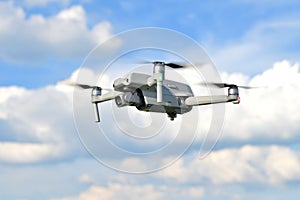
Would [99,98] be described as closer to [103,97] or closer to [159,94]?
[103,97]

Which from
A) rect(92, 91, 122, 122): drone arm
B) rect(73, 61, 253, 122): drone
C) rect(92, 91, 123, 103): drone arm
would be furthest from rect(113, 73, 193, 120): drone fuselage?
rect(92, 91, 123, 103): drone arm

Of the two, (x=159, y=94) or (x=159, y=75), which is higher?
(x=159, y=75)

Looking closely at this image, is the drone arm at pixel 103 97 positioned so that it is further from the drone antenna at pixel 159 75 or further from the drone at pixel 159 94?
the drone antenna at pixel 159 75

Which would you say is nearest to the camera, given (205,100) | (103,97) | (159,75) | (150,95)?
(159,75)

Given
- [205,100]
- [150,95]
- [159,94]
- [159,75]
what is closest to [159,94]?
[159,94]

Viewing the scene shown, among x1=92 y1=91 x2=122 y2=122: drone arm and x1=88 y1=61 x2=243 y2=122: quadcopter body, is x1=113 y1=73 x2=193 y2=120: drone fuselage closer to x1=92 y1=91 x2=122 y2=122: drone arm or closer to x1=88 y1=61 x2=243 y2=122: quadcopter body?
x1=88 y1=61 x2=243 y2=122: quadcopter body

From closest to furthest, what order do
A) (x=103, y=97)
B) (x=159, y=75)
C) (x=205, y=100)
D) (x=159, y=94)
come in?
(x=159, y=75)
(x=159, y=94)
(x=205, y=100)
(x=103, y=97)

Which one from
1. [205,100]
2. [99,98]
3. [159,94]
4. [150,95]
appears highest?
[99,98]

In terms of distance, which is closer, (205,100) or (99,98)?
(205,100)
